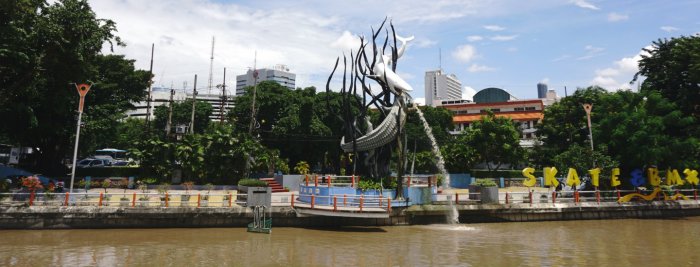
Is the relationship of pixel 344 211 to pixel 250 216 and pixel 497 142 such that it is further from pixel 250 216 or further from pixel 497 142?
pixel 497 142

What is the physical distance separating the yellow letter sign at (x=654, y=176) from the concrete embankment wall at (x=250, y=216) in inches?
81.7

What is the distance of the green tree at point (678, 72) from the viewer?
31.8 metres

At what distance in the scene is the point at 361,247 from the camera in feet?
50.9

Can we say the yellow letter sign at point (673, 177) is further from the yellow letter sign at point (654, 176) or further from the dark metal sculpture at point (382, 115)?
the dark metal sculpture at point (382, 115)

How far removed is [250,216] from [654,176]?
24.8 m

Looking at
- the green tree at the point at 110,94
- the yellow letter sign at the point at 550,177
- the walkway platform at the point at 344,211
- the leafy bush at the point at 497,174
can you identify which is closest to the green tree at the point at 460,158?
the leafy bush at the point at 497,174

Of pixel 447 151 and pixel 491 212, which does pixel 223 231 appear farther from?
pixel 447 151

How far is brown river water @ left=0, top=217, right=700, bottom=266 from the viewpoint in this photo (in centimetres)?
1311

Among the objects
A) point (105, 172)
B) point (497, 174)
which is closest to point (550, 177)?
point (497, 174)

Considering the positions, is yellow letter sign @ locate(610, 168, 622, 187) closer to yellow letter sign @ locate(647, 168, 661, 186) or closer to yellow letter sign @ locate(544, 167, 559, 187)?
yellow letter sign @ locate(647, 168, 661, 186)

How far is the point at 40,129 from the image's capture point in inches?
1211

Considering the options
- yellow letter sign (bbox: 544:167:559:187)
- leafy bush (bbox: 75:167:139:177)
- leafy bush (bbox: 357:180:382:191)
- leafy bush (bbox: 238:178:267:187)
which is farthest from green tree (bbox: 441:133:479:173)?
leafy bush (bbox: 75:167:139:177)

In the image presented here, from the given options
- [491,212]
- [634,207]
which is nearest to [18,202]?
[491,212]

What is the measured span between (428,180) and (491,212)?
12.5ft
